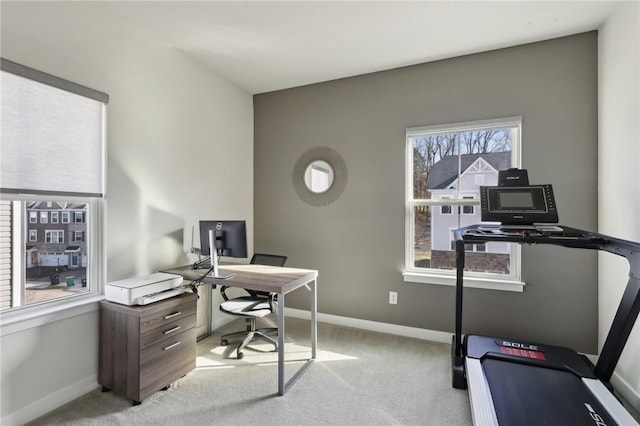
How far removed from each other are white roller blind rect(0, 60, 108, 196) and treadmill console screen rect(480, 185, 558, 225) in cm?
293

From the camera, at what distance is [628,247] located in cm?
165

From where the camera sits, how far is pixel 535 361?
2.12m

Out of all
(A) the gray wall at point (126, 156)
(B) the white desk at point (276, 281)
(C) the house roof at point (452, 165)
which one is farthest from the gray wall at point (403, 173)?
(B) the white desk at point (276, 281)

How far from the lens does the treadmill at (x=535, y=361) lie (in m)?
1.63

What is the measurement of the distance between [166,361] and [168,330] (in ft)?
0.69

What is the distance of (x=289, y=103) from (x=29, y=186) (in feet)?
8.48

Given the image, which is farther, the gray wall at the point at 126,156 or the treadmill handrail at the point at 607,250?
the gray wall at the point at 126,156

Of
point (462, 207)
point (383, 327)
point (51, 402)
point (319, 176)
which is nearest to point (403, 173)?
point (462, 207)

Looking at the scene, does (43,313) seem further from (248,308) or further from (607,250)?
(607,250)

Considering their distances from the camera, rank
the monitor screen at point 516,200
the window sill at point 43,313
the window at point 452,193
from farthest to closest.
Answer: the window at point 452,193
the monitor screen at point 516,200
the window sill at point 43,313

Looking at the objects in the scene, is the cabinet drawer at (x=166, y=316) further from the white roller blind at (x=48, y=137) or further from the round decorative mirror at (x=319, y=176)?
the round decorative mirror at (x=319, y=176)

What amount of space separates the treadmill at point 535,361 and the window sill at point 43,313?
101 inches

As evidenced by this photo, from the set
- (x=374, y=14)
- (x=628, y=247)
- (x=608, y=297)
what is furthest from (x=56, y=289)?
(x=608, y=297)

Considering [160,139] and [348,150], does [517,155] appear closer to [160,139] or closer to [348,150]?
[348,150]
